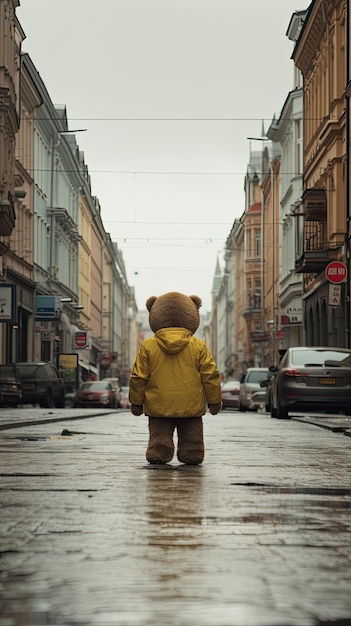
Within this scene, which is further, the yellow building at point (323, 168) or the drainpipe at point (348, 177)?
the yellow building at point (323, 168)

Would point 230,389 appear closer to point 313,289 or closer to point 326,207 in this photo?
point 313,289

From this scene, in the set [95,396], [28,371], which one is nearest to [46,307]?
[95,396]

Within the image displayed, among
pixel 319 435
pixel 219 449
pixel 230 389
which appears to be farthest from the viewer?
pixel 230 389

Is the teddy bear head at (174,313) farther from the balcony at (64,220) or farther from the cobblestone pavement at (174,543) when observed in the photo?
the balcony at (64,220)

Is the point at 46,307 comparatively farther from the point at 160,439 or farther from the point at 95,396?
the point at 160,439

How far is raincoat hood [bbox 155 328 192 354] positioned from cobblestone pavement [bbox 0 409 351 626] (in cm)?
103

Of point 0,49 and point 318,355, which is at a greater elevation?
point 0,49

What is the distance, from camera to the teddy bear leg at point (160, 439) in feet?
37.4

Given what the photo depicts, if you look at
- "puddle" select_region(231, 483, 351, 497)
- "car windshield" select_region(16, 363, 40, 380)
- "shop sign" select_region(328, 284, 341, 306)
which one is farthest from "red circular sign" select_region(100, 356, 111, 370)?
"puddle" select_region(231, 483, 351, 497)

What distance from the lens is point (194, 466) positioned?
454 inches

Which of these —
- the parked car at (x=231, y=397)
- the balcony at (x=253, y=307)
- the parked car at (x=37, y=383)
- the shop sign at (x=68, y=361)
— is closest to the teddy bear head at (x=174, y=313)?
the parked car at (x=37, y=383)

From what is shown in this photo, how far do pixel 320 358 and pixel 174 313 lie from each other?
51.4ft

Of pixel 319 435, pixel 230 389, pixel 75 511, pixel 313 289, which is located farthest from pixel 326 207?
pixel 75 511

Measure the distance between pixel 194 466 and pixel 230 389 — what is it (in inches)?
1719
